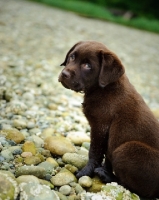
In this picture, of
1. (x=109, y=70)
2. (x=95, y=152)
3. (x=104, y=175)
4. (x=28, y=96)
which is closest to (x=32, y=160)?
(x=95, y=152)

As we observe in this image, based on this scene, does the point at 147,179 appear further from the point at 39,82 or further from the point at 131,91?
the point at 39,82

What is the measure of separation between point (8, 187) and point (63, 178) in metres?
0.73

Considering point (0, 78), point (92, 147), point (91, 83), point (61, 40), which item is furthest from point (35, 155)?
point (61, 40)

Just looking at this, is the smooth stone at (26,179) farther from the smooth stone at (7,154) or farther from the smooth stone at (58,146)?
the smooth stone at (58,146)

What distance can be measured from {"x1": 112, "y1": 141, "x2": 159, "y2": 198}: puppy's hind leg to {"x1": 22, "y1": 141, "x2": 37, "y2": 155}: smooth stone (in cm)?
112

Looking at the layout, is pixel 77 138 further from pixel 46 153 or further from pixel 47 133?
pixel 46 153

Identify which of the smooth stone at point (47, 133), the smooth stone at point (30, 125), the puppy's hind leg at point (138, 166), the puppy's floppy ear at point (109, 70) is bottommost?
the smooth stone at point (47, 133)

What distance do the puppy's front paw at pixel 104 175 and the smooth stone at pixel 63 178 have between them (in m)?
0.27

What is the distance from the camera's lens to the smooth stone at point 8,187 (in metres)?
2.71

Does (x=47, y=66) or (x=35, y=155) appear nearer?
(x=35, y=155)

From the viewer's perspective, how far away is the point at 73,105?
6270mm

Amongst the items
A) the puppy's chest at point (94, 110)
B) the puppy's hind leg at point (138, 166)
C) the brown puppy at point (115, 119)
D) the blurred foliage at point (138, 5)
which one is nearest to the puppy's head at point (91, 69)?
the brown puppy at point (115, 119)

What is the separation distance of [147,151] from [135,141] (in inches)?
6.2

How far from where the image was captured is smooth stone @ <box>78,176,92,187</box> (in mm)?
3330
